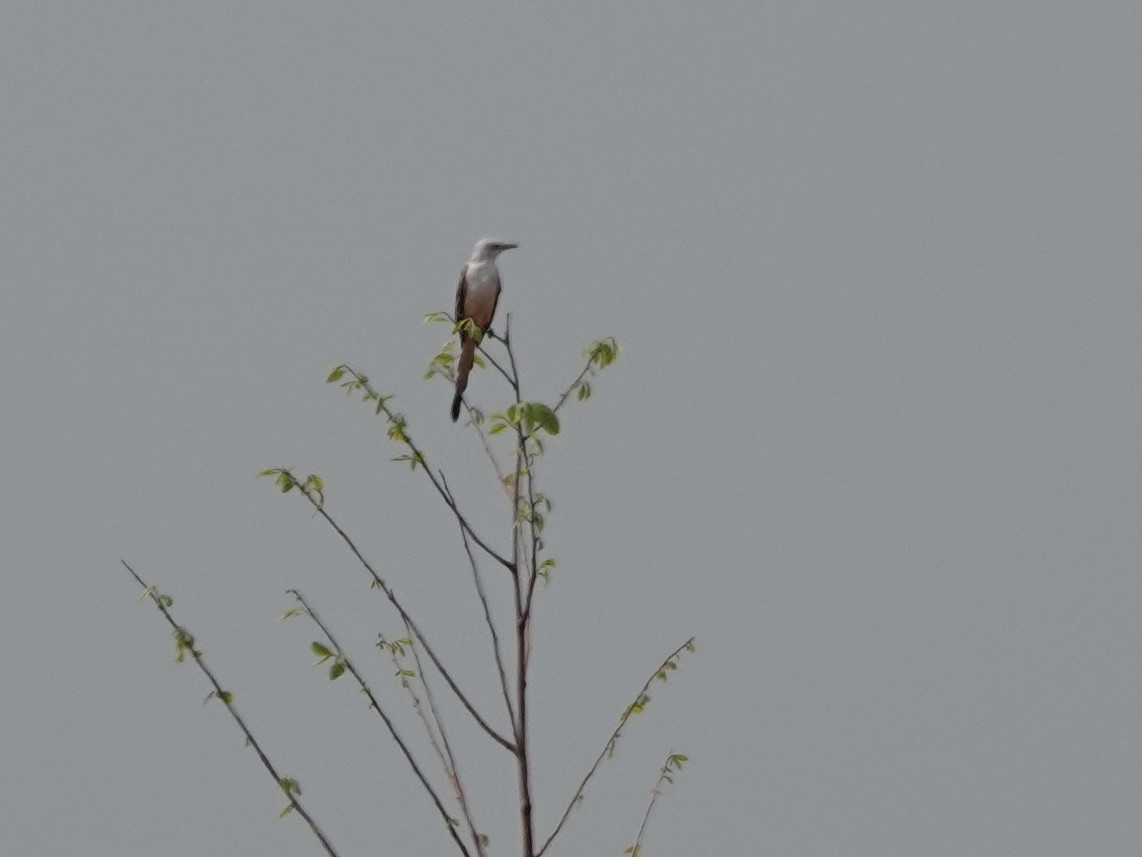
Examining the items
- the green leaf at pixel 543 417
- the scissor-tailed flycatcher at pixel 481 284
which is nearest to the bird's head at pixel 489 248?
the scissor-tailed flycatcher at pixel 481 284

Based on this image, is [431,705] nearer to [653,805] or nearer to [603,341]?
[653,805]

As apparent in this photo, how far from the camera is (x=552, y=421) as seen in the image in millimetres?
2639

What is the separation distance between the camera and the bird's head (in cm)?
643

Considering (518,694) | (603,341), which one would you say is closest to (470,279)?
(603,341)

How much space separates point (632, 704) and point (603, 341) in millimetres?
779

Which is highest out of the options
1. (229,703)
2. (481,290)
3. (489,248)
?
(489,248)

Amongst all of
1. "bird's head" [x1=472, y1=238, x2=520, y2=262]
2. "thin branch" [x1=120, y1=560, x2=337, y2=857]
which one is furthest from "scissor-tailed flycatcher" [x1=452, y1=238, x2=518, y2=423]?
"thin branch" [x1=120, y1=560, x2=337, y2=857]

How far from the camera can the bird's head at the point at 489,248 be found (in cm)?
643

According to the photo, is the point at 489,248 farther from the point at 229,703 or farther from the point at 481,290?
the point at 229,703

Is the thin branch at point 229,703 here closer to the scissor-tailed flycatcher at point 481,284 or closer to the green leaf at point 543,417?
the green leaf at point 543,417

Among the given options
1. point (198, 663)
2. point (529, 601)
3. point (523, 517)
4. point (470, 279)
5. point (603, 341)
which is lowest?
point (198, 663)

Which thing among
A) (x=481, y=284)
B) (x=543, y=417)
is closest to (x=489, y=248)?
(x=481, y=284)

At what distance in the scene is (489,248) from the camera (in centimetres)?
643

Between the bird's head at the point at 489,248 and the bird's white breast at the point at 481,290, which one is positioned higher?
the bird's head at the point at 489,248
